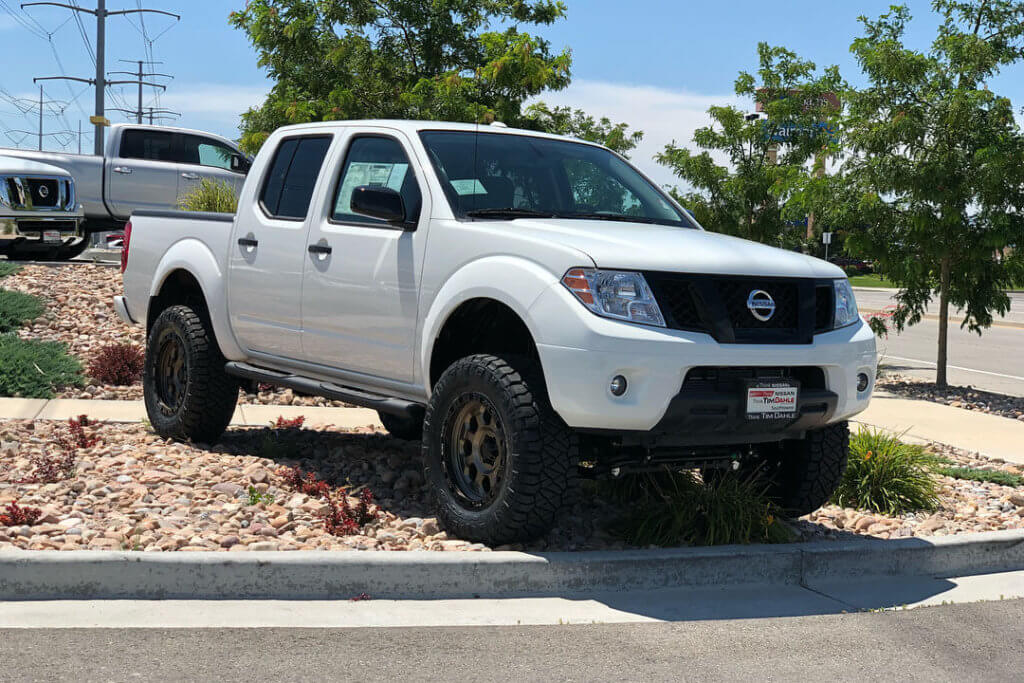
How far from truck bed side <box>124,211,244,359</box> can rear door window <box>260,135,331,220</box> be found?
407mm

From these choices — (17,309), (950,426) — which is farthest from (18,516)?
(950,426)

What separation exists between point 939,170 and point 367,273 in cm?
872

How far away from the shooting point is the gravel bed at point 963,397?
12727 millimetres

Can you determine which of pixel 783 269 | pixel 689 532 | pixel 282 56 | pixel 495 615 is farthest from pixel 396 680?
pixel 282 56

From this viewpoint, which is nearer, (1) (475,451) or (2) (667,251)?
(2) (667,251)

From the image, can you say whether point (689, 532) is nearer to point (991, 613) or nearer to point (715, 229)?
point (991, 613)

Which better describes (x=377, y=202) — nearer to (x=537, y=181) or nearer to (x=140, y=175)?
(x=537, y=181)

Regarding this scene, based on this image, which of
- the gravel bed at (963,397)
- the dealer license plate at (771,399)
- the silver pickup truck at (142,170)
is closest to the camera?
the dealer license plate at (771,399)

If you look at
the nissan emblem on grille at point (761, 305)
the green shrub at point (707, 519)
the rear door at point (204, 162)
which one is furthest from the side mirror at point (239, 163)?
the nissan emblem on grille at point (761, 305)

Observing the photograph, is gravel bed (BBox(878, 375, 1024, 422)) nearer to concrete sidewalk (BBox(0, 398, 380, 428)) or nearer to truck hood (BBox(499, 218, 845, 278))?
concrete sidewalk (BBox(0, 398, 380, 428))

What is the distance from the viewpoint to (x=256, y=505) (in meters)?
6.43

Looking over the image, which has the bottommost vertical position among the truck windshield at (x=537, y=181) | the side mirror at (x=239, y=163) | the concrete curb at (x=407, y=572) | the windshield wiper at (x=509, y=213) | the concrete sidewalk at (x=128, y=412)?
the concrete curb at (x=407, y=572)

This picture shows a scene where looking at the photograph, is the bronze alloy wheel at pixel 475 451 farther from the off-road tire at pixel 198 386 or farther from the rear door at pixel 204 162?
the rear door at pixel 204 162

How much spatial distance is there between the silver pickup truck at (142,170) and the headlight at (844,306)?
14.0m
